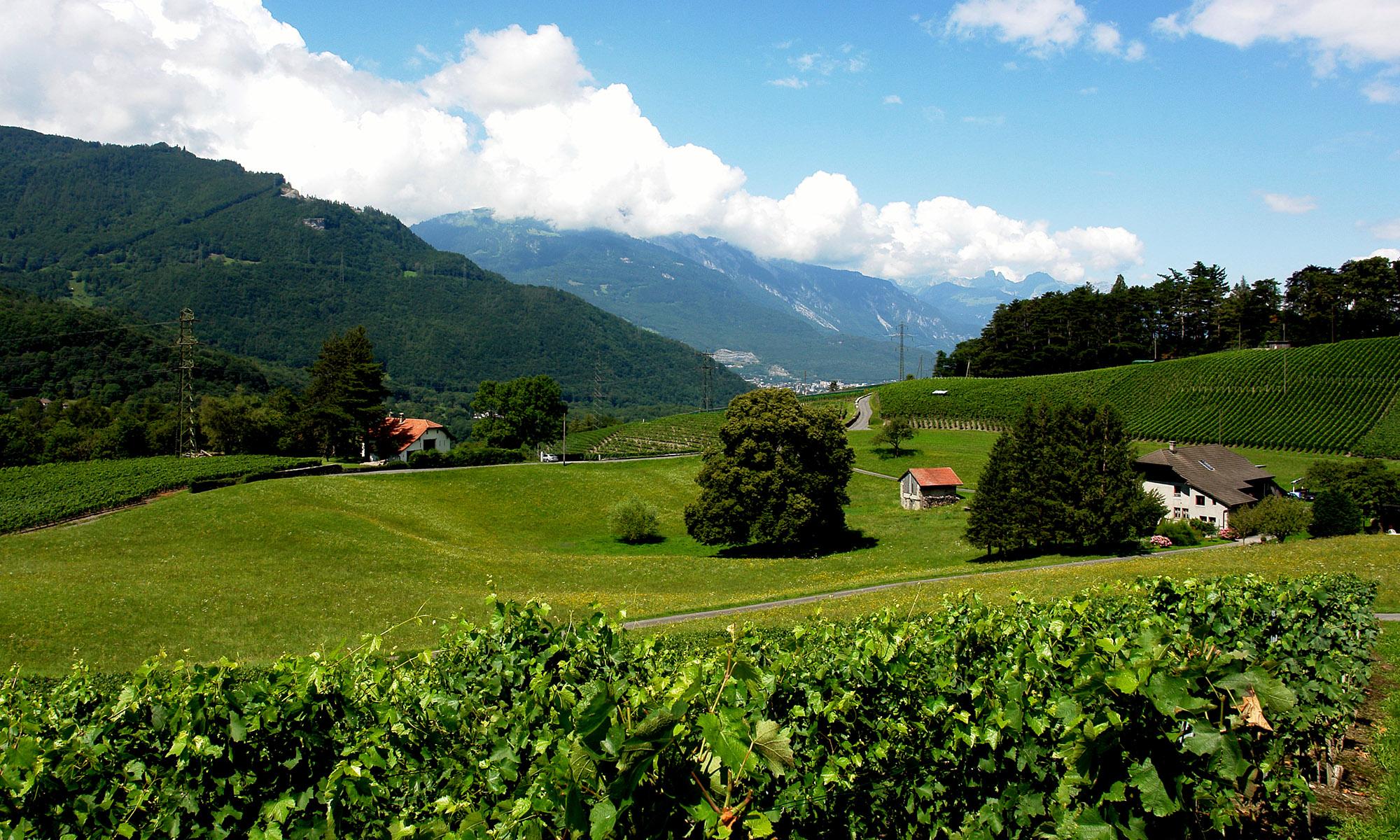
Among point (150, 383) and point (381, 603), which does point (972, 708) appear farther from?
point (150, 383)

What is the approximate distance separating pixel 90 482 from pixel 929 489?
56.7m

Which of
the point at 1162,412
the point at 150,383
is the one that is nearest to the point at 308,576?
the point at 1162,412

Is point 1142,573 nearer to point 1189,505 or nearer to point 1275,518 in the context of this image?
point 1275,518

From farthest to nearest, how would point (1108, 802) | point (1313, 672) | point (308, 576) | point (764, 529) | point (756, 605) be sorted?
point (764, 529)
point (308, 576)
point (756, 605)
point (1313, 672)
point (1108, 802)

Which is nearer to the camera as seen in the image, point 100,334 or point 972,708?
point 972,708

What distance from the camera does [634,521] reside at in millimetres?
45688

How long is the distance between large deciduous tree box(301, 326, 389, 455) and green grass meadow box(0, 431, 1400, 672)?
17.0 m

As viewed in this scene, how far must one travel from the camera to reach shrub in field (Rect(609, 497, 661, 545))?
150 feet

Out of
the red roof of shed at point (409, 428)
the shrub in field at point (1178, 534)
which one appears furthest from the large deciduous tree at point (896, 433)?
the red roof of shed at point (409, 428)

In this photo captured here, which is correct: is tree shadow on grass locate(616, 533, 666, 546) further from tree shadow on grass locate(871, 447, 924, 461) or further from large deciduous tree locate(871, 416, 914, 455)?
large deciduous tree locate(871, 416, 914, 455)

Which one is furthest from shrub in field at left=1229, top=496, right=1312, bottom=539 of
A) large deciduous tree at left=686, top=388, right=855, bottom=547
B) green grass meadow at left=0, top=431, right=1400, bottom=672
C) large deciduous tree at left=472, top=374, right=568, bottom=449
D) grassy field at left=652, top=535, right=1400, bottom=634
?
large deciduous tree at left=472, top=374, right=568, bottom=449

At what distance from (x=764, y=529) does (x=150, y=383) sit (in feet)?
342

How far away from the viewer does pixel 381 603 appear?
82.6 feet

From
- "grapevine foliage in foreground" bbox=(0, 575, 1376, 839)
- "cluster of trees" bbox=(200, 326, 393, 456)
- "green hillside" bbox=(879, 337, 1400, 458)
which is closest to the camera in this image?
"grapevine foliage in foreground" bbox=(0, 575, 1376, 839)
